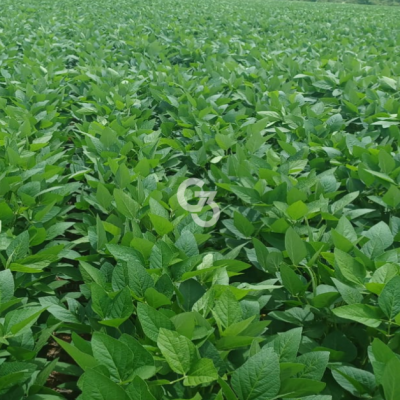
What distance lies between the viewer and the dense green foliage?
1230mm

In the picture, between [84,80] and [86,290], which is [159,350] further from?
[84,80]

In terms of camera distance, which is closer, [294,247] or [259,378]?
[259,378]

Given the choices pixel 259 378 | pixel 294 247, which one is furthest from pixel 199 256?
pixel 259 378

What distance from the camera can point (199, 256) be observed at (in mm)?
1566

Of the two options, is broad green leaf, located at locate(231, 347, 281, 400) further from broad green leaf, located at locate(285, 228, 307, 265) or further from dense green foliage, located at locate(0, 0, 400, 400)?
broad green leaf, located at locate(285, 228, 307, 265)

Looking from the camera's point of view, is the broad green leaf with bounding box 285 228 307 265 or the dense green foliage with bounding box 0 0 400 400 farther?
the broad green leaf with bounding box 285 228 307 265

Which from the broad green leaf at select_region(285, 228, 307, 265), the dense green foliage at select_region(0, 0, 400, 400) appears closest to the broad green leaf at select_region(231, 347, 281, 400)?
the dense green foliage at select_region(0, 0, 400, 400)

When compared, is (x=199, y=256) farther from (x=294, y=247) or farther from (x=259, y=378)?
(x=259, y=378)

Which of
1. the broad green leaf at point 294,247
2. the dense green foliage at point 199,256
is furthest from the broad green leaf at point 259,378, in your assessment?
the broad green leaf at point 294,247

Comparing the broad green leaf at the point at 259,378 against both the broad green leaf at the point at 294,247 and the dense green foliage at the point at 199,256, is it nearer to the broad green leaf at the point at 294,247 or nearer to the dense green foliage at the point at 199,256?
the dense green foliage at the point at 199,256

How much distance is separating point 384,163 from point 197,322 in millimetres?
1340

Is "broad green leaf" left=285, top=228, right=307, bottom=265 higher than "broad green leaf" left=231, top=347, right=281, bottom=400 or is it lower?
higher

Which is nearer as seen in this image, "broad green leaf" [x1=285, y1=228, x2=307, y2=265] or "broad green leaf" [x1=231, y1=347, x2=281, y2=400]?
"broad green leaf" [x1=231, y1=347, x2=281, y2=400]

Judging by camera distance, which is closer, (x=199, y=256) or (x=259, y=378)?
(x=259, y=378)
